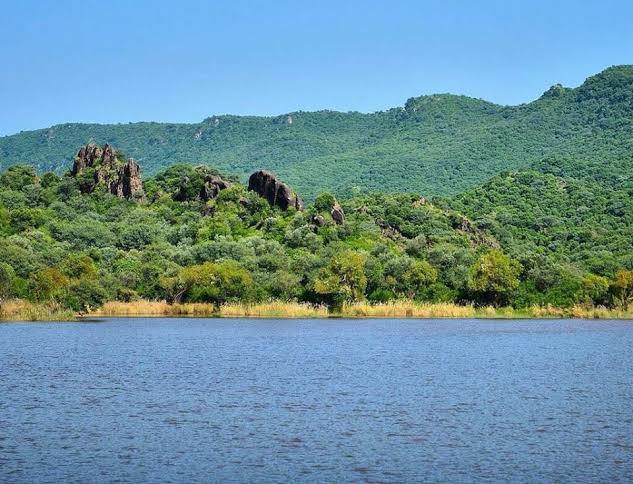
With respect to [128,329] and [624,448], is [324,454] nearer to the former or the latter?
[624,448]

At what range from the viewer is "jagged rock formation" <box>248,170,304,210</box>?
489 feet

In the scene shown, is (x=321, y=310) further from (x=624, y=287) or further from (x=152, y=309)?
(x=624, y=287)

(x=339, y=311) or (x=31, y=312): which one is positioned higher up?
(x=31, y=312)

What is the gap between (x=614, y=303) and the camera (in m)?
100

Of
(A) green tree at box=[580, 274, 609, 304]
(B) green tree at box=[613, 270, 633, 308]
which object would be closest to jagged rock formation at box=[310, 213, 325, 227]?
(A) green tree at box=[580, 274, 609, 304]

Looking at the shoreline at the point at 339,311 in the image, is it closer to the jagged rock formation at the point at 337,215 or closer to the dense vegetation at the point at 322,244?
the dense vegetation at the point at 322,244

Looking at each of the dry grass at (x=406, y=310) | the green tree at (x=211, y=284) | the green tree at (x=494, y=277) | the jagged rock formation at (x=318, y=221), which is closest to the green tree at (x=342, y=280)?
the dry grass at (x=406, y=310)

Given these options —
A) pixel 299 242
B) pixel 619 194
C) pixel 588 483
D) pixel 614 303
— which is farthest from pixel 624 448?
pixel 619 194

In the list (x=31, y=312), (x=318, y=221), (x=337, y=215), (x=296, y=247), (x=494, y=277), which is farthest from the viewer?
(x=337, y=215)

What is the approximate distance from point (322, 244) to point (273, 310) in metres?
30.7

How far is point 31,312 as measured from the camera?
269 feet

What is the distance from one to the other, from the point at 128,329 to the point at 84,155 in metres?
98.7

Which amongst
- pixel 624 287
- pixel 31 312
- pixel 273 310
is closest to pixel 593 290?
pixel 624 287

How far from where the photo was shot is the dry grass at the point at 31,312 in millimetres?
80625
